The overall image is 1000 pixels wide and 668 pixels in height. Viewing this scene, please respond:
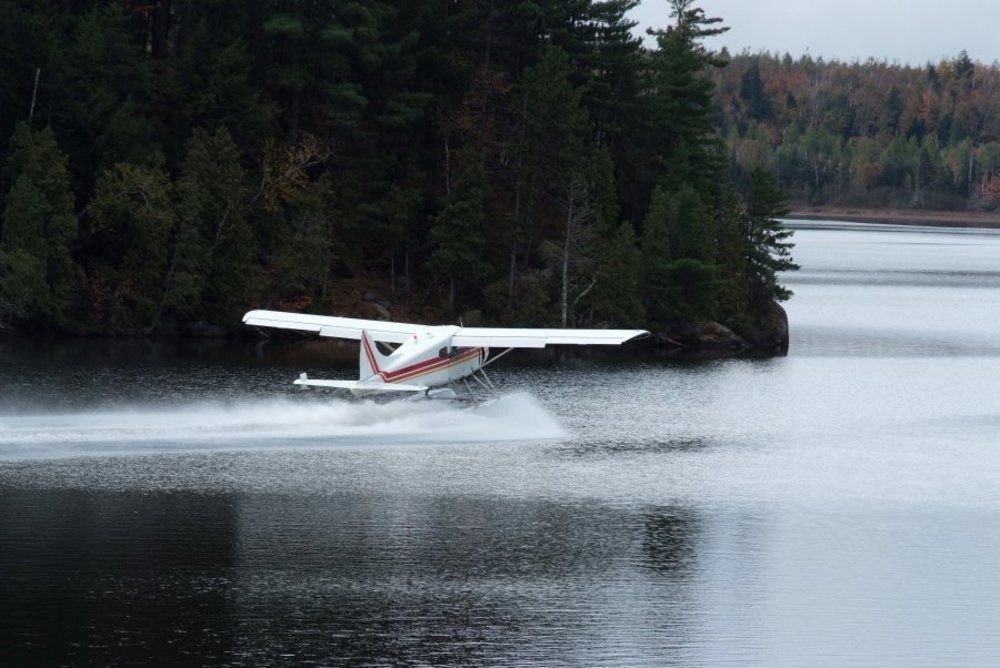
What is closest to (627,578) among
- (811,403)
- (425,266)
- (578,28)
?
(811,403)

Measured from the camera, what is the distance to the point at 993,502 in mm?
29547

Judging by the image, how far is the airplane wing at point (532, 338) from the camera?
36312 millimetres

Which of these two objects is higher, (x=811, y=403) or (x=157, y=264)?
(x=157, y=264)

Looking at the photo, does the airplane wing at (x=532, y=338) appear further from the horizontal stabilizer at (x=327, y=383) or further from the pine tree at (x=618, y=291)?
the pine tree at (x=618, y=291)

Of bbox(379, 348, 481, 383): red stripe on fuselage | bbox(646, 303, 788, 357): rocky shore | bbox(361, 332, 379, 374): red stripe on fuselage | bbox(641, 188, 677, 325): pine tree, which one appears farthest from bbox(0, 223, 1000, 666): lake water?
bbox(641, 188, 677, 325): pine tree

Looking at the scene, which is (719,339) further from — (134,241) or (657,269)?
(134,241)

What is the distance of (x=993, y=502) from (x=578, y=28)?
43.1 m

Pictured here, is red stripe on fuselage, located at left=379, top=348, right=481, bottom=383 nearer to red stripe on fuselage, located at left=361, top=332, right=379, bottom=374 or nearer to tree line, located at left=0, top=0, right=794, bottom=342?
red stripe on fuselage, located at left=361, top=332, right=379, bottom=374

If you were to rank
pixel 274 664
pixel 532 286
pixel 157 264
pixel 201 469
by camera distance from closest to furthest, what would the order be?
pixel 274 664
pixel 201 469
pixel 157 264
pixel 532 286

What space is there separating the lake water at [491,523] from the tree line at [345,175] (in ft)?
29.3

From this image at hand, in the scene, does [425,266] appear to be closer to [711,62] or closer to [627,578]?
[711,62]

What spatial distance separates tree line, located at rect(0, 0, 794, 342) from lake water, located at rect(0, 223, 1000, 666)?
892 centimetres

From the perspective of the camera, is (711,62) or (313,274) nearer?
(313,274)

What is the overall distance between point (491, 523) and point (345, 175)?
36420 mm
